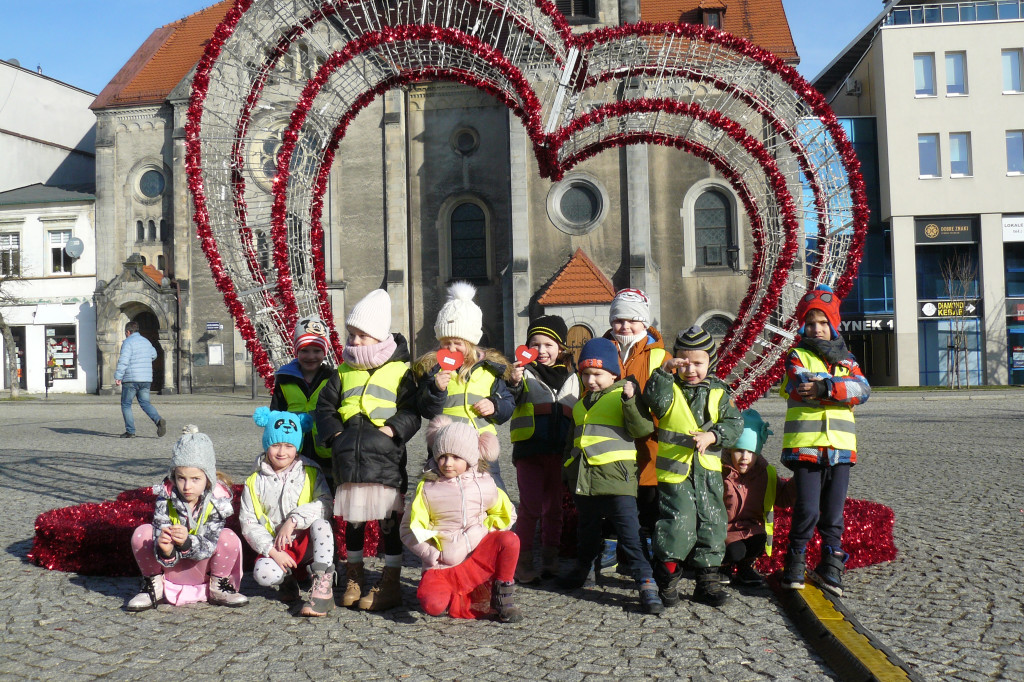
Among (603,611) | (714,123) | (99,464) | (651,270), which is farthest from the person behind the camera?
(651,270)

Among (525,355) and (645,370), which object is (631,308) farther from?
(525,355)

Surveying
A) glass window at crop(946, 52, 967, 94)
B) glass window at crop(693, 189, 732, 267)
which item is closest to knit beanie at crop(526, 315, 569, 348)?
glass window at crop(693, 189, 732, 267)

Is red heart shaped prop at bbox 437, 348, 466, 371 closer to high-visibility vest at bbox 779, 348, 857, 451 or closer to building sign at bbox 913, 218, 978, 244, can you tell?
high-visibility vest at bbox 779, 348, 857, 451

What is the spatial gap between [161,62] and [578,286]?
1973 centimetres

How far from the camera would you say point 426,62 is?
7.25 metres

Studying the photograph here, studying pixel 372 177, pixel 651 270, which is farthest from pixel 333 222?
pixel 651 270

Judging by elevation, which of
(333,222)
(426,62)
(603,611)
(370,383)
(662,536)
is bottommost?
(603,611)

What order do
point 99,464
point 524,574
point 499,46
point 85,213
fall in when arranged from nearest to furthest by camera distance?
1. point 524,574
2. point 499,46
3. point 99,464
4. point 85,213

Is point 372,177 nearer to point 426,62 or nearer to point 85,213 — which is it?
point 85,213

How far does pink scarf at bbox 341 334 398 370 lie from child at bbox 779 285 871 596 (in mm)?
2320

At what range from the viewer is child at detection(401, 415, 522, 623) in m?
4.77

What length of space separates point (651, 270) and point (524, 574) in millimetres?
23343

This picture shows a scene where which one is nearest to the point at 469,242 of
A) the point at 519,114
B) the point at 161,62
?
the point at 161,62

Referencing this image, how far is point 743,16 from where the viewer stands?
31.4m
